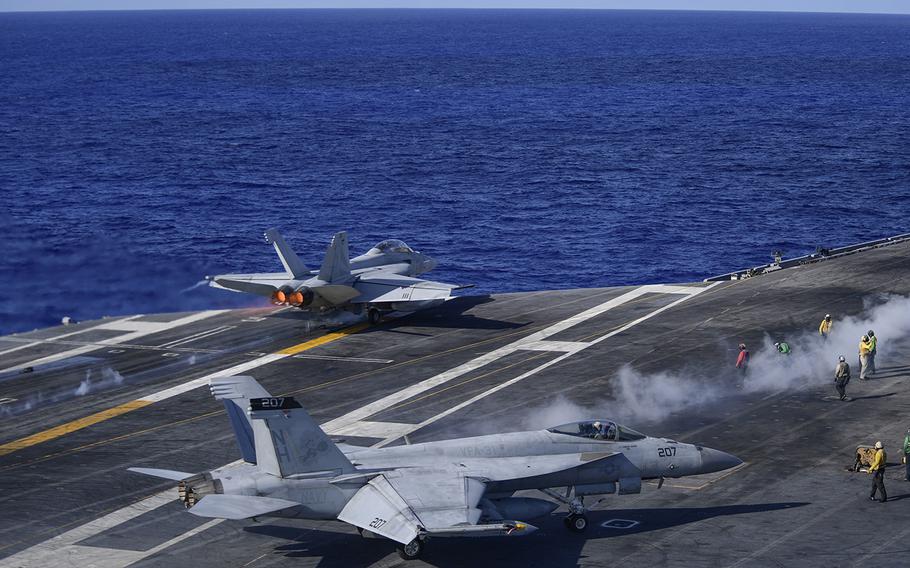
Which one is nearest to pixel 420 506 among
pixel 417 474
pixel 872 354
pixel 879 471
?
pixel 417 474

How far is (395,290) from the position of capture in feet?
173

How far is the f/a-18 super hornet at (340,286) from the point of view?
168ft

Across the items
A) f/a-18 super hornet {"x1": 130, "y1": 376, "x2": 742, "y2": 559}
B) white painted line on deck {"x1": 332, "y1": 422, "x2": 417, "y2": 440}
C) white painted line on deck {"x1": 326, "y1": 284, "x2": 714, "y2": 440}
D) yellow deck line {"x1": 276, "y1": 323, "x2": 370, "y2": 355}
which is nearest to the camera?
f/a-18 super hornet {"x1": 130, "y1": 376, "x2": 742, "y2": 559}

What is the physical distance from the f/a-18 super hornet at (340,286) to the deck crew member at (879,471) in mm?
25862

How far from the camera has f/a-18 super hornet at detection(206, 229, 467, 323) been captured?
51.2 metres

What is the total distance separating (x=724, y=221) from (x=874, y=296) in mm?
42430

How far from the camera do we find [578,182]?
363ft

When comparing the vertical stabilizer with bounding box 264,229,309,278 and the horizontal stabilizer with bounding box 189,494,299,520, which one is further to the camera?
the vertical stabilizer with bounding box 264,229,309,278

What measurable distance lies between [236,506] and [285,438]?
201cm

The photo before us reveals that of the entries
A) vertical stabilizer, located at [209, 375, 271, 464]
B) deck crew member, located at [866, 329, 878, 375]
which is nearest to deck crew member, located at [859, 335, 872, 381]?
deck crew member, located at [866, 329, 878, 375]

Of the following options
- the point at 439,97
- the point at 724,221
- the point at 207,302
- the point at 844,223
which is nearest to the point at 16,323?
the point at 207,302

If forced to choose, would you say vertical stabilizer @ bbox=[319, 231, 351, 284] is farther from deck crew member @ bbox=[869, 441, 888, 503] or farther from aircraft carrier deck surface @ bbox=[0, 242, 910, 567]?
deck crew member @ bbox=[869, 441, 888, 503]

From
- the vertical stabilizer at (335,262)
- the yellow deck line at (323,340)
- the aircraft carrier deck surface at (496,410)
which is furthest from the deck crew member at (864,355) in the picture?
the vertical stabilizer at (335,262)

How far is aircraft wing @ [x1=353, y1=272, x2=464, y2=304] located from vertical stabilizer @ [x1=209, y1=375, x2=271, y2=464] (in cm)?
2497
